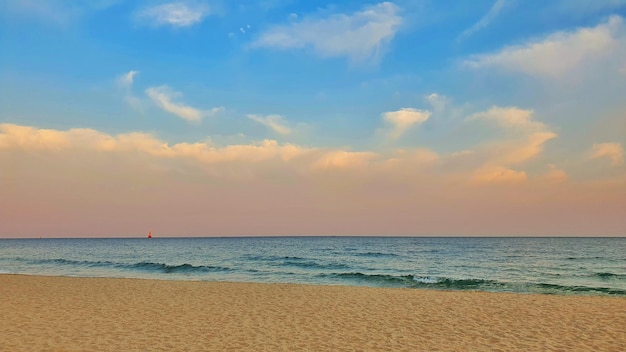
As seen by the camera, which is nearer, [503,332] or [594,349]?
[594,349]

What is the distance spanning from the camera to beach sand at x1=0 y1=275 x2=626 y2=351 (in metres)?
10.2

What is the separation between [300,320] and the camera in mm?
13117

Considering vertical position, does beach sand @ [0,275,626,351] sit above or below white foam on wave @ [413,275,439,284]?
above

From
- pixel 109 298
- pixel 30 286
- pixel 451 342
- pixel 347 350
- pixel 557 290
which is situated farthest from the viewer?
pixel 557 290

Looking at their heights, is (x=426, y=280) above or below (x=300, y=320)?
below

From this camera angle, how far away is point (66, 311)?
14.4 meters

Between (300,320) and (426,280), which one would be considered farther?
(426,280)

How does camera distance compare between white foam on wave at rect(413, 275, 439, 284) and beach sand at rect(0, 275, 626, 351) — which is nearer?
beach sand at rect(0, 275, 626, 351)

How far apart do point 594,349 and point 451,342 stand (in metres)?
3.28

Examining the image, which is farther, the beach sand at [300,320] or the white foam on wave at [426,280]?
the white foam on wave at [426,280]

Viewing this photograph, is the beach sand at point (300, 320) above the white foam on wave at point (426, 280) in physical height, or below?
above

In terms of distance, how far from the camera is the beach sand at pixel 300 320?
10.2 metres

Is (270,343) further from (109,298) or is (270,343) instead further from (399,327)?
(109,298)

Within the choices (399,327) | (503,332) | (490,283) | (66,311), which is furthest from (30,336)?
(490,283)
